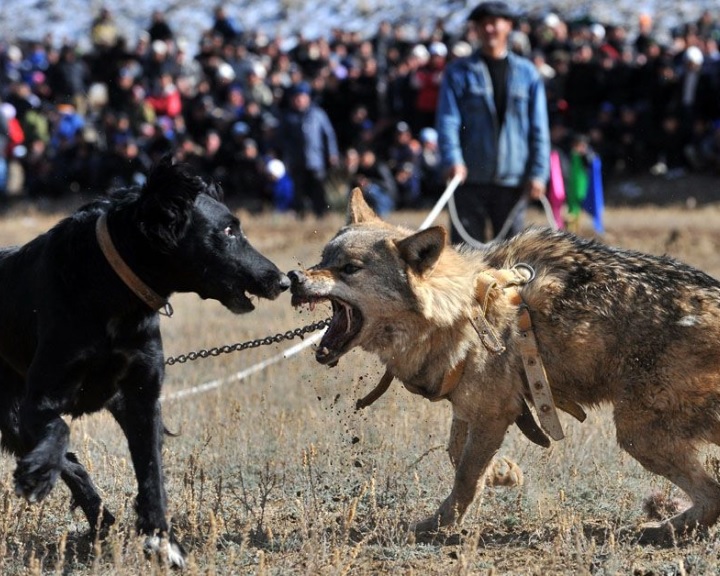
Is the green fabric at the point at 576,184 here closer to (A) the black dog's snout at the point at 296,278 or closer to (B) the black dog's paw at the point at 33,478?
(A) the black dog's snout at the point at 296,278

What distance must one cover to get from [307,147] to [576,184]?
5279 millimetres

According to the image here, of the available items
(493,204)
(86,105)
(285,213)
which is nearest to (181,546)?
(493,204)

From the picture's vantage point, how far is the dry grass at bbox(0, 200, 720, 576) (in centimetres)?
545

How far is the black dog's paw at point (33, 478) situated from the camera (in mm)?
5145

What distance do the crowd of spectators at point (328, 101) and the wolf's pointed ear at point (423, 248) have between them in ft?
45.3

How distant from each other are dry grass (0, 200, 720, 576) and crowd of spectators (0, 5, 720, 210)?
12120 millimetres

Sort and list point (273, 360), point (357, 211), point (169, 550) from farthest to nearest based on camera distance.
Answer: point (273, 360) → point (357, 211) → point (169, 550)

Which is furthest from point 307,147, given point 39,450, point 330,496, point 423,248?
point 39,450

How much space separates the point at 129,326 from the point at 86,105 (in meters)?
24.1

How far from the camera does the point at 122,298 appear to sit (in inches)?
217

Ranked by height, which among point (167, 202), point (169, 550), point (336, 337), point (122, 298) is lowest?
point (169, 550)

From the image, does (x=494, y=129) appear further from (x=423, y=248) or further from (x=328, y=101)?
(x=328, y=101)

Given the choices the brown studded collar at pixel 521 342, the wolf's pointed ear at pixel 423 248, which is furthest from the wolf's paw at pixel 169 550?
the wolf's pointed ear at pixel 423 248

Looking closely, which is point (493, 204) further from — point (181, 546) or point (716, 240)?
point (716, 240)
